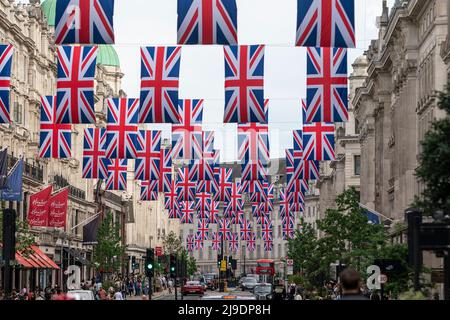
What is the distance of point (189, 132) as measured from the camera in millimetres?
60594

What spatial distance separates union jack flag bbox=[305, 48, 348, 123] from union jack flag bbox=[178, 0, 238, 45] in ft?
23.8

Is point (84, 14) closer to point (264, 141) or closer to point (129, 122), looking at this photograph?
point (129, 122)

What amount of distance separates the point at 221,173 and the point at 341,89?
124ft

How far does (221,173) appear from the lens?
80312 millimetres

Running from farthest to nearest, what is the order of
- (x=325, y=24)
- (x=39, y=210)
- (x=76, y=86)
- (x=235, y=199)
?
(x=235, y=199)
(x=39, y=210)
(x=76, y=86)
(x=325, y=24)

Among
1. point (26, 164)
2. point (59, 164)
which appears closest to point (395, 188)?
point (26, 164)

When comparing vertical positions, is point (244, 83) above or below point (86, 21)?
below

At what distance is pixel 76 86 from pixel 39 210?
1890 cm

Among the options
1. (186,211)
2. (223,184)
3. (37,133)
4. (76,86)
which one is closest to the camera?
(76,86)

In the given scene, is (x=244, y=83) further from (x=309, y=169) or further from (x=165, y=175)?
(x=165, y=175)

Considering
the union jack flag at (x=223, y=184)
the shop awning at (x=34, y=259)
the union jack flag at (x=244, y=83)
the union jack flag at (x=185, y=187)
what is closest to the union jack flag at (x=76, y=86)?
the union jack flag at (x=244, y=83)

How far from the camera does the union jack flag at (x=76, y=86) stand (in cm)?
4475

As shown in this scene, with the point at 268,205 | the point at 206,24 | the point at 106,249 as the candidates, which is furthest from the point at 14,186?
the point at 106,249

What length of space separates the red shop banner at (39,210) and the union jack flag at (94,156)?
246 centimetres
